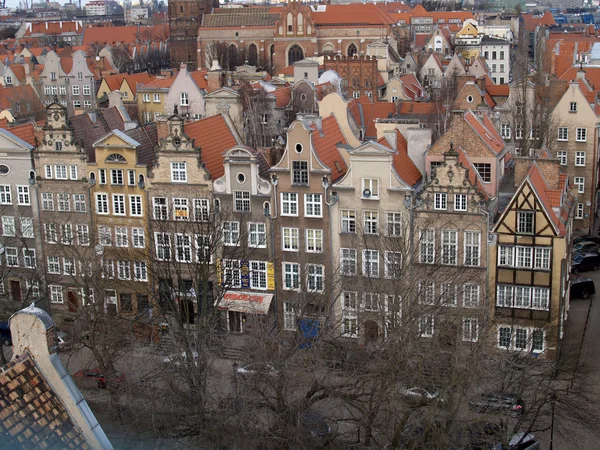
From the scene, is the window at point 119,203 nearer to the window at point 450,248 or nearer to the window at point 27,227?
the window at point 27,227

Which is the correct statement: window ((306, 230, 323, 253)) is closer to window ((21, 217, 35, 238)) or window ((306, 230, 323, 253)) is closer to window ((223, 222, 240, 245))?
window ((223, 222, 240, 245))

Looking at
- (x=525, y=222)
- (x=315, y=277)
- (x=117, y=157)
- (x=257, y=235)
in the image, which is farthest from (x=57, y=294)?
(x=525, y=222)

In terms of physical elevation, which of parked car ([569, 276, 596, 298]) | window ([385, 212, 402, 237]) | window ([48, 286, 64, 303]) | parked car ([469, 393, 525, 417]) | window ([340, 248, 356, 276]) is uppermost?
window ([385, 212, 402, 237])

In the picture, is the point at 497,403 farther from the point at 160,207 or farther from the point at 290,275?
the point at 160,207

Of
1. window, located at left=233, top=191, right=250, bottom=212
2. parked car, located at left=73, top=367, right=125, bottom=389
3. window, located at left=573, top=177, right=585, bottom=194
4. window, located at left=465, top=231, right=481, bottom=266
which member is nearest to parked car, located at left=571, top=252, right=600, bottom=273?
window, located at left=573, top=177, right=585, bottom=194

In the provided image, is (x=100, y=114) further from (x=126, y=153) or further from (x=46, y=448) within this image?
(x=46, y=448)

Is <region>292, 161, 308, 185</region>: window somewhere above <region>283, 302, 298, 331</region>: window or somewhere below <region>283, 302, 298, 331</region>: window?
above
